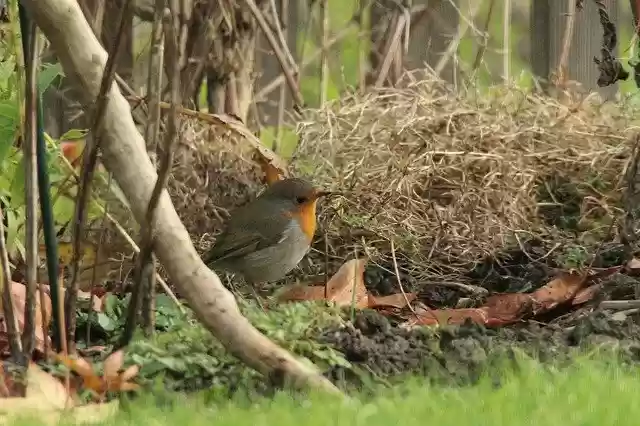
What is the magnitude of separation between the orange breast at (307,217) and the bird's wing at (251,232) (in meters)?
0.05

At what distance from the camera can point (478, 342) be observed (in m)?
2.86

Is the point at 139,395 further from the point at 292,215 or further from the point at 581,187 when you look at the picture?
the point at 581,187

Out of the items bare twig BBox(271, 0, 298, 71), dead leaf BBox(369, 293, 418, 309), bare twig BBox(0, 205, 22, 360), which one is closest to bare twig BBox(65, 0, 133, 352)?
bare twig BBox(0, 205, 22, 360)

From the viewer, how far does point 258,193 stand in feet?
15.5

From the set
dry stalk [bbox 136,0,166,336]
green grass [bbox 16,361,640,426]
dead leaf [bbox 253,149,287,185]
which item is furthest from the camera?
dead leaf [bbox 253,149,287,185]

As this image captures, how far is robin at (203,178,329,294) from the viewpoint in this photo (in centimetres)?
416

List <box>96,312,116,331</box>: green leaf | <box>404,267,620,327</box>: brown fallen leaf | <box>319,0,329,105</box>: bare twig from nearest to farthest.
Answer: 1. <box>96,312,116,331</box>: green leaf
2. <box>404,267,620,327</box>: brown fallen leaf
3. <box>319,0,329,105</box>: bare twig

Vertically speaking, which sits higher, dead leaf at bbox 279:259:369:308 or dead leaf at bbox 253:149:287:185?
dead leaf at bbox 253:149:287:185

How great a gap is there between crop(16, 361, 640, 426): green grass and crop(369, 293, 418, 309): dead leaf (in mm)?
1172

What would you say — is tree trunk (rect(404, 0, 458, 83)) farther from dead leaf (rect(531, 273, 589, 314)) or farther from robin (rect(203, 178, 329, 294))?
dead leaf (rect(531, 273, 589, 314))

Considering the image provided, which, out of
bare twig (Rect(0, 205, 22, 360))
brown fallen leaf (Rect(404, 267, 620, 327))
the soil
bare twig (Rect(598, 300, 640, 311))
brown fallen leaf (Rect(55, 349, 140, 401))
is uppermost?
bare twig (Rect(0, 205, 22, 360))

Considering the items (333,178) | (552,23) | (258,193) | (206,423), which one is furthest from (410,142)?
(206,423)

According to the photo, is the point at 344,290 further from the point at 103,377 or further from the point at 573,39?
the point at 573,39

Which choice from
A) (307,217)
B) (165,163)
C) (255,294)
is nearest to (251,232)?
(307,217)
